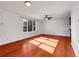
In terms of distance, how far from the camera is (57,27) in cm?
946

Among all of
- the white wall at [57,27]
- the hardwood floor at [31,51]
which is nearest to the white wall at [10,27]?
the hardwood floor at [31,51]

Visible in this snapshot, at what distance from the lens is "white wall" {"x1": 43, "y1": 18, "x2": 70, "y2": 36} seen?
8.77 metres

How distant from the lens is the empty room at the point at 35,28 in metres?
3.19

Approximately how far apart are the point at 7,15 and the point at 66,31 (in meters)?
6.16

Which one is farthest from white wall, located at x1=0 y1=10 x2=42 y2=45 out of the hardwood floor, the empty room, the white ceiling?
the hardwood floor

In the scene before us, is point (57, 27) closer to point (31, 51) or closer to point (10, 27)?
point (10, 27)

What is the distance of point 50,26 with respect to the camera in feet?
32.9

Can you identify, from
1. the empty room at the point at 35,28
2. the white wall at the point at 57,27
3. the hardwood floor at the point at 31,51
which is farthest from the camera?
the white wall at the point at 57,27

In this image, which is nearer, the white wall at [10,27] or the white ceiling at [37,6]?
the white ceiling at [37,6]

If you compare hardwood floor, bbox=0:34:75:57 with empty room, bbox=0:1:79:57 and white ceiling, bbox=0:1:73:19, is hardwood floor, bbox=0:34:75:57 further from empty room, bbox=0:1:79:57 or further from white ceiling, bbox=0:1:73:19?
white ceiling, bbox=0:1:73:19

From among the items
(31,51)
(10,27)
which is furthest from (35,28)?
(31,51)

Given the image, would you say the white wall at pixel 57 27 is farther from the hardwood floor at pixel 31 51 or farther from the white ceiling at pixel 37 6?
the hardwood floor at pixel 31 51

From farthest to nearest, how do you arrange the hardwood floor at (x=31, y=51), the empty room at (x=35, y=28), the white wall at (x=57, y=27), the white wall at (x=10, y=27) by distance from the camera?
the white wall at (x=57, y=27)
the white wall at (x=10, y=27)
the empty room at (x=35, y=28)
the hardwood floor at (x=31, y=51)

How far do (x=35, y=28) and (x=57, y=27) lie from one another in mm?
2515
